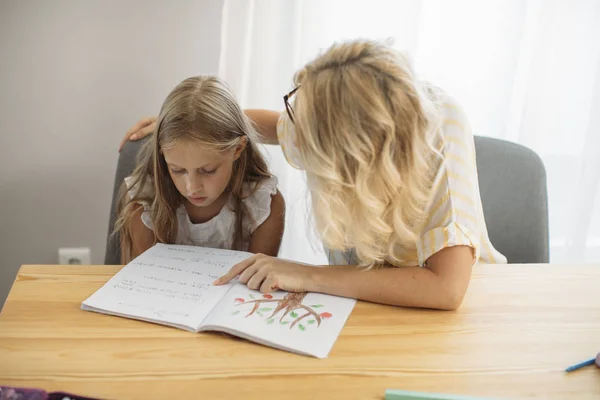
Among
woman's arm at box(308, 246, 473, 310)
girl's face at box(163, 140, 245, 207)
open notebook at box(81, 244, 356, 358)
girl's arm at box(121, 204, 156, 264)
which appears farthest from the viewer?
girl's arm at box(121, 204, 156, 264)

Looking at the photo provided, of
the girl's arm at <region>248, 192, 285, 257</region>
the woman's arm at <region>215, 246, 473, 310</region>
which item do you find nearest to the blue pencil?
the woman's arm at <region>215, 246, 473, 310</region>

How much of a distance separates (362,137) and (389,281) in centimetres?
27

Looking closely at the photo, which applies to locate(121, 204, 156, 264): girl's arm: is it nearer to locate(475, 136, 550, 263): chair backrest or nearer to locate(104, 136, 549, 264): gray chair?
locate(104, 136, 549, 264): gray chair

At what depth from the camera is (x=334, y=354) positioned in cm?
91

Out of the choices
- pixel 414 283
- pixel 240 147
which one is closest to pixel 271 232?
pixel 240 147

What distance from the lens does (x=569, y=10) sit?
1816 millimetres

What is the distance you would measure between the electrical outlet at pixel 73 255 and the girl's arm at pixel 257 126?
533mm

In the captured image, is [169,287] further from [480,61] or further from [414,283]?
[480,61]

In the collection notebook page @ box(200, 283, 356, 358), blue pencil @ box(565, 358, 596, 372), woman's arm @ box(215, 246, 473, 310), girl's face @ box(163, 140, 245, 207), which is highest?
girl's face @ box(163, 140, 245, 207)

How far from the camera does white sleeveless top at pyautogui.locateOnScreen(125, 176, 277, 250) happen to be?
145 centimetres

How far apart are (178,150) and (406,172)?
50 centimetres

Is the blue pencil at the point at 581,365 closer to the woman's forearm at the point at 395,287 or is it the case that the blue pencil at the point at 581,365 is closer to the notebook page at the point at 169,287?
the woman's forearm at the point at 395,287

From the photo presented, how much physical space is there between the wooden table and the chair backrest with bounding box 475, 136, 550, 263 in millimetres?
371

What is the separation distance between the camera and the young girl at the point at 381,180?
92cm
